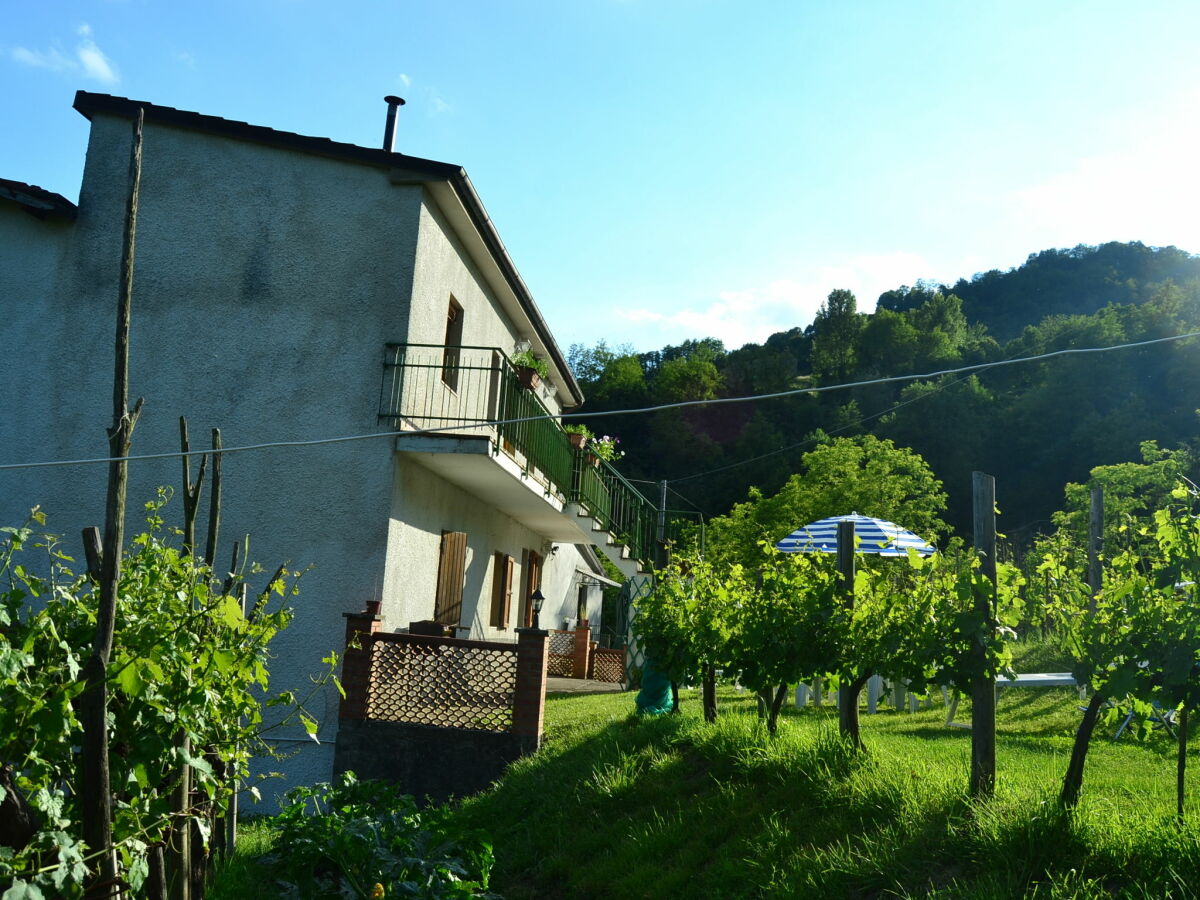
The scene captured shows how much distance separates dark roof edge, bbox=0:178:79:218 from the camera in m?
11.3

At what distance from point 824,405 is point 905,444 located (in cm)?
739

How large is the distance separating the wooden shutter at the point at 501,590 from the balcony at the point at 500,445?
0.81m

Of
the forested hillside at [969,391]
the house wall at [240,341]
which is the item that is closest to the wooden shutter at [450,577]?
the house wall at [240,341]

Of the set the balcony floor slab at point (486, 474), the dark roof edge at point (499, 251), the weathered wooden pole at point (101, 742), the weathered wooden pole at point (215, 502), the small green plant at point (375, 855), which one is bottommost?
the small green plant at point (375, 855)

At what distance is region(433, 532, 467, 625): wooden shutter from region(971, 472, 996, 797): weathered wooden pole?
25.9ft

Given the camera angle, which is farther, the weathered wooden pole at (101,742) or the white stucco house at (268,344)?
the white stucco house at (268,344)

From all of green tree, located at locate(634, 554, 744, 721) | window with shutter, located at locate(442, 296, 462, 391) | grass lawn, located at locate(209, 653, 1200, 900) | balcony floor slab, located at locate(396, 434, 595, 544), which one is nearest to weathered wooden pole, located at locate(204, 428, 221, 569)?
grass lawn, located at locate(209, 653, 1200, 900)

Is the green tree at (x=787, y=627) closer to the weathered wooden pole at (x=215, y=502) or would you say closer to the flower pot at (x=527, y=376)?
the weathered wooden pole at (x=215, y=502)

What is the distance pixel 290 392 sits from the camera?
1094cm

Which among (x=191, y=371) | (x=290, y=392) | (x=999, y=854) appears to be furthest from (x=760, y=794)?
(x=191, y=371)

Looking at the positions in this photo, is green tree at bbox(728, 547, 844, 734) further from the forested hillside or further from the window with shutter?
the forested hillside

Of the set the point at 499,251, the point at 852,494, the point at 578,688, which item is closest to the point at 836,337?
the point at 852,494

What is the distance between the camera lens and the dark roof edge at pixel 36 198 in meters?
11.3

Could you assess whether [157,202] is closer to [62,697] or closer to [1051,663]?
[62,697]
